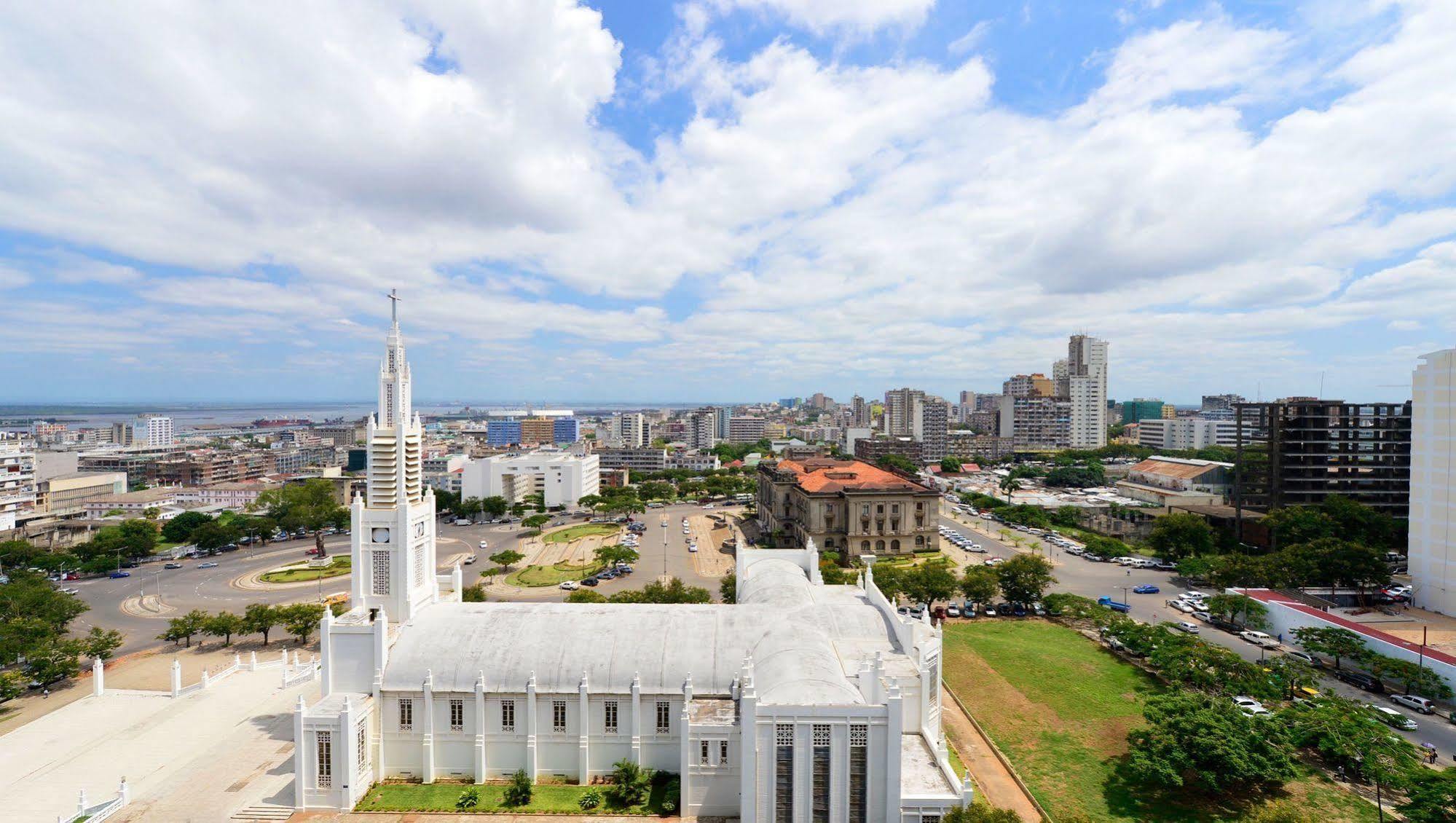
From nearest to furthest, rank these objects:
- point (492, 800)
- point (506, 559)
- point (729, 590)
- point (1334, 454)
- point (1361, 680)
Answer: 1. point (492, 800)
2. point (1361, 680)
3. point (729, 590)
4. point (506, 559)
5. point (1334, 454)

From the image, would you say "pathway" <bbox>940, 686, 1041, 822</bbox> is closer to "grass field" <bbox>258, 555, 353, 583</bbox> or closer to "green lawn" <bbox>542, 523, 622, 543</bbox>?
"green lawn" <bbox>542, 523, 622, 543</bbox>

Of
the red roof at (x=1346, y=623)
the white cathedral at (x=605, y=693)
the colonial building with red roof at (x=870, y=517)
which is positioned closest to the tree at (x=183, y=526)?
the white cathedral at (x=605, y=693)

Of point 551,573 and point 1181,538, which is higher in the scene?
point 1181,538

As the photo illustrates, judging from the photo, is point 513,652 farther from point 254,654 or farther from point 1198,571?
point 1198,571

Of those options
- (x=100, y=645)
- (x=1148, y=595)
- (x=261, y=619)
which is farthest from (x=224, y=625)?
(x=1148, y=595)

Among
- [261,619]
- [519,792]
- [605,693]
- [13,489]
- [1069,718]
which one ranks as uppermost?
[13,489]

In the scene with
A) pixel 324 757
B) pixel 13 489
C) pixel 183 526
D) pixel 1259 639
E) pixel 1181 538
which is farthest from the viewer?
pixel 183 526

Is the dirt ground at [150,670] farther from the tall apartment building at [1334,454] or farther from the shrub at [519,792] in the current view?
the tall apartment building at [1334,454]

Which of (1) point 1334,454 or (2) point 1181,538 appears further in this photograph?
(1) point 1334,454

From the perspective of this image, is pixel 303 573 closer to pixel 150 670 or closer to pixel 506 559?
pixel 506 559
